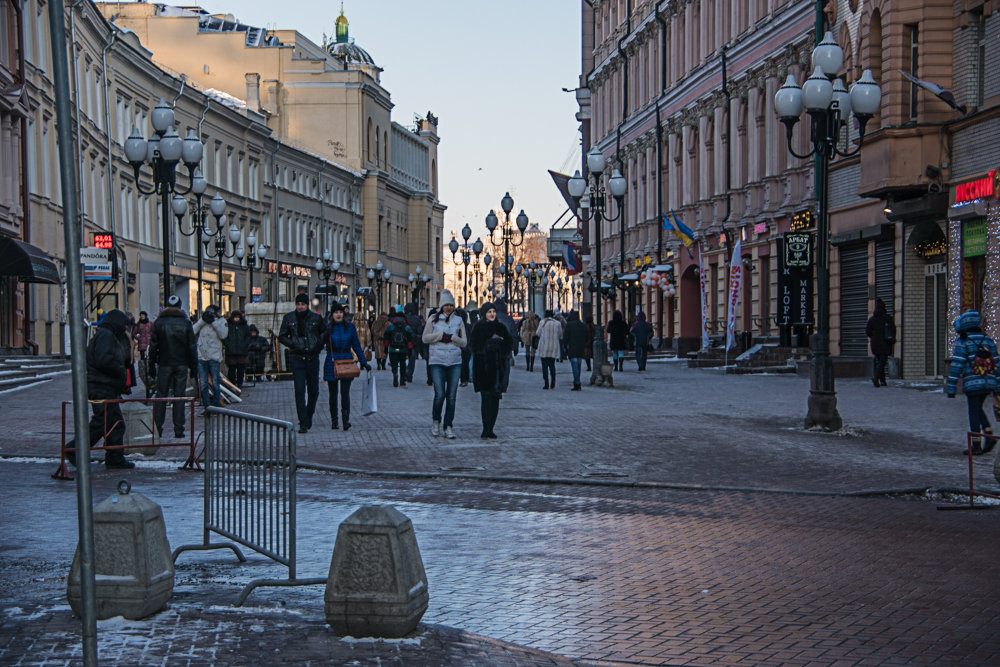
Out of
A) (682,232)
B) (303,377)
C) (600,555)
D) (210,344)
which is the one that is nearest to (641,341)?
(682,232)

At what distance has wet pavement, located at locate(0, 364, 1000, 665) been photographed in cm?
650

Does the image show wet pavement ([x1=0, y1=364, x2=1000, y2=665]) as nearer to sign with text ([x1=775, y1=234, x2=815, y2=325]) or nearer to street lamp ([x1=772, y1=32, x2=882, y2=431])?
street lamp ([x1=772, y1=32, x2=882, y2=431])

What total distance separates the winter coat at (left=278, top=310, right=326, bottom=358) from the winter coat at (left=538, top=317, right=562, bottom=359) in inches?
465

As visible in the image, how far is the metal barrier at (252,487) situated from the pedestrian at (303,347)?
9808mm

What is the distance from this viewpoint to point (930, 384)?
2864 centimetres

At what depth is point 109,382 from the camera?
14.6 metres

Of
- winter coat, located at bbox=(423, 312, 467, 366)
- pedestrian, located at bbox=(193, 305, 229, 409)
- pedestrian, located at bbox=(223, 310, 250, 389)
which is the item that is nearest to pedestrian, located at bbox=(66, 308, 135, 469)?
winter coat, located at bbox=(423, 312, 467, 366)

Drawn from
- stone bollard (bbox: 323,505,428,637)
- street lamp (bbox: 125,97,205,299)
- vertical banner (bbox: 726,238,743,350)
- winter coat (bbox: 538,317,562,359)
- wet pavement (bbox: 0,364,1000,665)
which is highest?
street lamp (bbox: 125,97,205,299)

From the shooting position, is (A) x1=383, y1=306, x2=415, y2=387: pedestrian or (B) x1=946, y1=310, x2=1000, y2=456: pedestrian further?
(A) x1=383, y1=306, x2=415, y2=387: pedestrian

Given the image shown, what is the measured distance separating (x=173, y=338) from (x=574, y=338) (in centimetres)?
1479

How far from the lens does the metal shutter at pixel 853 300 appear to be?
110 feet

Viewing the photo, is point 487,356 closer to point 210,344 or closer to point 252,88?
point 210,344

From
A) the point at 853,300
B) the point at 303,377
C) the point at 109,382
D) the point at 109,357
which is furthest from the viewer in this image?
the point at 853,300

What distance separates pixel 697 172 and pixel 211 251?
26.6 meters
